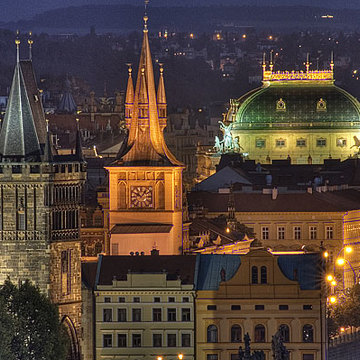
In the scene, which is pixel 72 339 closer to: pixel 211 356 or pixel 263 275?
pixel 211 356

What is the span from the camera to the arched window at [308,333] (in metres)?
114

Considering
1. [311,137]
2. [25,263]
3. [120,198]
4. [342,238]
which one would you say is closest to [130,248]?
[120,198]

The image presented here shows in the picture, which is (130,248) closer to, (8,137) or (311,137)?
(8,137)

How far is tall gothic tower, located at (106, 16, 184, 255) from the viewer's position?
125188 mm

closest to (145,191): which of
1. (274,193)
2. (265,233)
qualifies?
(265,233)

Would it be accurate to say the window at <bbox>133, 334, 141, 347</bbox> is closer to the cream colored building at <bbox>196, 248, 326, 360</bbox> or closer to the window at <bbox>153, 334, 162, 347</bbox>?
the window at <bbox>153, 334, 162, 347</bbox>

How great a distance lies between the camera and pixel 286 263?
118m

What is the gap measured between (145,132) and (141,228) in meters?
5.21

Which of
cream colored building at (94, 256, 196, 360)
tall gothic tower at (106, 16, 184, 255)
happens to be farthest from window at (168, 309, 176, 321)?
tall gothic tower at (106, 16, 184, 255)

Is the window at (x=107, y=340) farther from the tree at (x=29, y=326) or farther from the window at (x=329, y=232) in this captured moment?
the window at (x=329, y=232)

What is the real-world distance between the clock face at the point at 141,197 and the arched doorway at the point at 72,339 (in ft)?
50.3

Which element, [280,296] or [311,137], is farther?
[311,137]

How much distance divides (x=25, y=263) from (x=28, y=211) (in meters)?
2.12

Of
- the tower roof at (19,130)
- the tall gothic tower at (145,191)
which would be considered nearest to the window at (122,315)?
the tower roof at (19,130)
